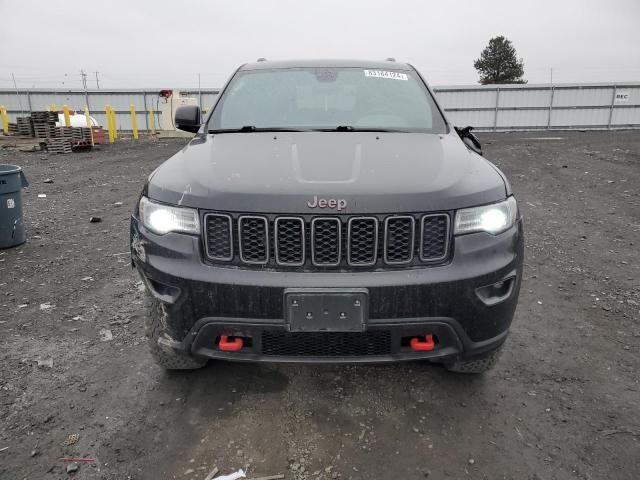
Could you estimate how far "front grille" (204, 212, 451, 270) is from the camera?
6.77 ft

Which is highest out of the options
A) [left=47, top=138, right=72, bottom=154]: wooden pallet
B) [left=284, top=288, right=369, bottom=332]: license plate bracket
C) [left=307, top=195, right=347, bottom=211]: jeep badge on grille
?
[left=307, top=195, right=347, bottom=211]: jeep badge on grille

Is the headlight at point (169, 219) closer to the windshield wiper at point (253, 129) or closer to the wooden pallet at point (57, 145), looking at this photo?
the windshield wiper at point (253, 129)

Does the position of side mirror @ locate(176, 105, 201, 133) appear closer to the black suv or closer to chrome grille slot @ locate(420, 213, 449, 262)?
the black suv

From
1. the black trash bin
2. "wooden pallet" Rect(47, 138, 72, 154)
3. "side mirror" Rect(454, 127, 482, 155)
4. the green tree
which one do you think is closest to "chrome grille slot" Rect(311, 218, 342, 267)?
"side mirror" Rect(454, 127, 482, 155)

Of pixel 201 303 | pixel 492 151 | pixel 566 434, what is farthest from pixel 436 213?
pixel 492 151

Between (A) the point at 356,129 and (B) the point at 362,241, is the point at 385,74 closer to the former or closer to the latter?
(A) the point at 356,129

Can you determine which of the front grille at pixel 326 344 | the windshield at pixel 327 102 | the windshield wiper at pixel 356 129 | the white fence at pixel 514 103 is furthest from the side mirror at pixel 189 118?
the white fence at pixel 514 103

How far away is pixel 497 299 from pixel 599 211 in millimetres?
5778

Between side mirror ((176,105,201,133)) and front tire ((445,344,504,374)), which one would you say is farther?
side mirror ((176,105,201,133))

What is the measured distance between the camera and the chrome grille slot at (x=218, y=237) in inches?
83.0

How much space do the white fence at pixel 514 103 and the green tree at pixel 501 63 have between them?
121 feet

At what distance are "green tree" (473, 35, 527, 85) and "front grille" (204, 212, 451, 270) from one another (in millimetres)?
63664

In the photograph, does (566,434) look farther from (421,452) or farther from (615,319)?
(615,319)

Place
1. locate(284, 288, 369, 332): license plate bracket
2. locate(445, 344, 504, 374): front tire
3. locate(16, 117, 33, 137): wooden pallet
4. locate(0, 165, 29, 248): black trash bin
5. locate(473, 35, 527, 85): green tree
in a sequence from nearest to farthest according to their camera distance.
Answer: locate(284, 288, 369, 332): license plate bracket
locate(445, 344, 504, 374): front tire
locate(0, 165, 29, 248): black trash bin
locate(16, 117, 33, 137): wooden pallet
locate(473, 35, 527, 85): green tree
